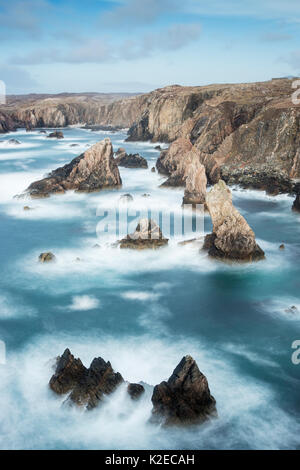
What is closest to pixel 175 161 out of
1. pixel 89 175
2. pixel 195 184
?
pixel 89 175

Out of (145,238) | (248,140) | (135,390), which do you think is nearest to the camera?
(135,390)

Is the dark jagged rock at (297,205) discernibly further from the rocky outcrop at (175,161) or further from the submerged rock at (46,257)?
the submerged rock at (46,257)

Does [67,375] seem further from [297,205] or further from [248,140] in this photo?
[248,140]

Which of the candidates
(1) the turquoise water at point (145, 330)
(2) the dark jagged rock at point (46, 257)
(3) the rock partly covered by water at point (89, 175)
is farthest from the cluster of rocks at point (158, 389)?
(3) the rock partly covered by water at point (89, 175)

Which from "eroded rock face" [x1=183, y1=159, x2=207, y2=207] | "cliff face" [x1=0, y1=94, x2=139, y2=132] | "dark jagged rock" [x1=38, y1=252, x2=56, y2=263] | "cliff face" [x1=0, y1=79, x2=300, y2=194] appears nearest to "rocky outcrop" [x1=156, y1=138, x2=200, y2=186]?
"cliff face" [x1=0, y1=79, x2=300, y2=194]

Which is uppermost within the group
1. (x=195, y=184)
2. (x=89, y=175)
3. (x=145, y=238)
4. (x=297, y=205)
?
(x=195, y=184)

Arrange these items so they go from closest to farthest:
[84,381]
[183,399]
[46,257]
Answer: [183,399]
[84,381]
[46,257]

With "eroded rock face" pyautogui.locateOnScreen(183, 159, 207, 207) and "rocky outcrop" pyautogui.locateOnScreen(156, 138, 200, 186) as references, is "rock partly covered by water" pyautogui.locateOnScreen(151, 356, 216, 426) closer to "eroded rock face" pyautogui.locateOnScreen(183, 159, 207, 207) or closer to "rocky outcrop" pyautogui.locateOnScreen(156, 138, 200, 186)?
"eroded rock face" pyautogui.locateOnScreen(183, 159, 207, 207)
